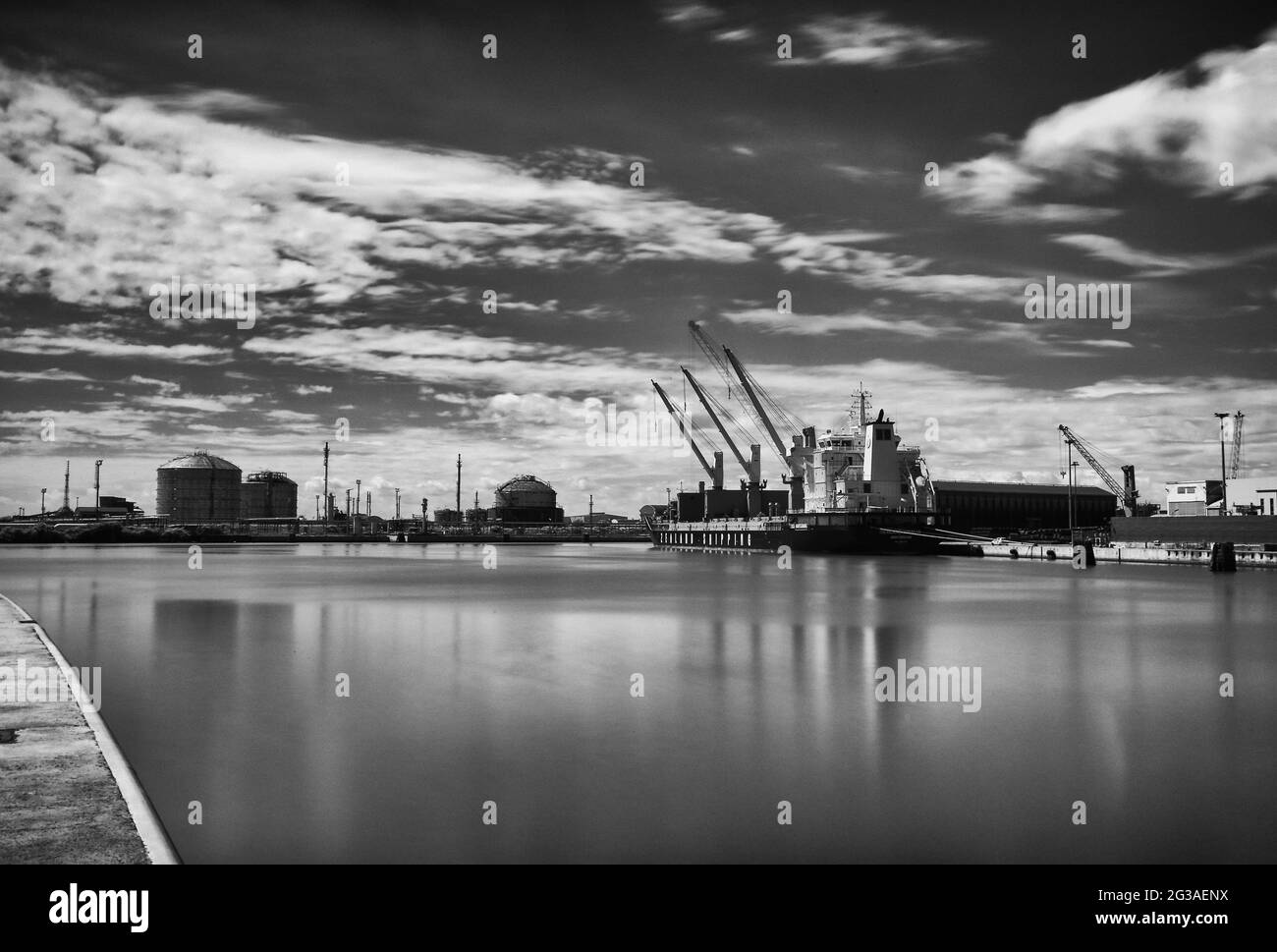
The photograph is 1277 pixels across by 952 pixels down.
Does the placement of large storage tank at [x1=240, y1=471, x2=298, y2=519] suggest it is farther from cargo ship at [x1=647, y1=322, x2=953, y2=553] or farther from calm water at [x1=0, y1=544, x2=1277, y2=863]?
calm water at [x1=0, y1=544, x2=1277, y2=863]

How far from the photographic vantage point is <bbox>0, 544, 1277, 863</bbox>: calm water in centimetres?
973

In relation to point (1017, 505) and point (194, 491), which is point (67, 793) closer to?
point (1017, 505)

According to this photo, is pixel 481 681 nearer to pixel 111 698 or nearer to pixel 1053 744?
pixel 111 698

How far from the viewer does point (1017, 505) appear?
154m

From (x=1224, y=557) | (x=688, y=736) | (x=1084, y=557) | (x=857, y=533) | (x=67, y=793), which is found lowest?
(x=1084, y=557)

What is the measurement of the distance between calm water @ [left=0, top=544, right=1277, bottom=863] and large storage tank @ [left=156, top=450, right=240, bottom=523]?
156 meters

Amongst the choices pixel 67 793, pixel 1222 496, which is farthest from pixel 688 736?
pixel 1222 496

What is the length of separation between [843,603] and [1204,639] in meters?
14.4

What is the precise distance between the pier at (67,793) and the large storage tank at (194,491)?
178m

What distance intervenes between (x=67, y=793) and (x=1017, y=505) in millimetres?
160260

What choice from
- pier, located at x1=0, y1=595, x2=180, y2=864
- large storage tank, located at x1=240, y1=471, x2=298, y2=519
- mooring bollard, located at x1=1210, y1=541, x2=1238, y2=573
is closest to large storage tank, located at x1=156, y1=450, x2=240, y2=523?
large storage tank, located at x1=240, y1=471, x2=298, y2=519

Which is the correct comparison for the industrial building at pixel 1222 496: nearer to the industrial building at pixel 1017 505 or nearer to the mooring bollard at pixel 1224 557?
the mooring bollard at pixel 1224 557
